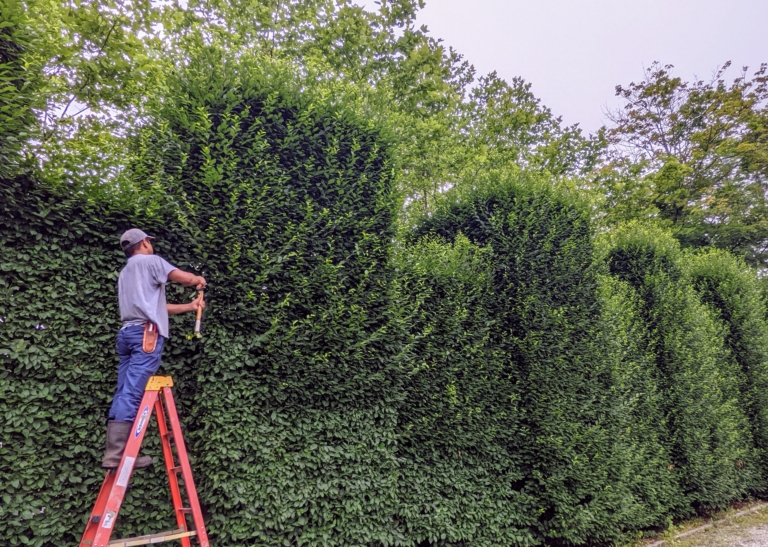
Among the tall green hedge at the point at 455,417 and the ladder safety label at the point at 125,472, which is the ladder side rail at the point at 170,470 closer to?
the ladder safety label at the point at 125,472

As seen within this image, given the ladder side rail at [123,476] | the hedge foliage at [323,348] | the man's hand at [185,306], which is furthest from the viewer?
the man's hand at [185,306]

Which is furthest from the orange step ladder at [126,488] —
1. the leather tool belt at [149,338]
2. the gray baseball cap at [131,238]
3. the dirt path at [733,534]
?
the dirt path at [733,534]

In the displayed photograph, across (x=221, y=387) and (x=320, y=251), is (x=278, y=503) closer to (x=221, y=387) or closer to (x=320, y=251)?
(x=221, y=387)

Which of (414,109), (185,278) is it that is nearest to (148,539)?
(185,278)

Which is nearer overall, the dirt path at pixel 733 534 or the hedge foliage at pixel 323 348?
the hedge foliage at pixel 323 348

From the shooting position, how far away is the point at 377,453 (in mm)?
4016

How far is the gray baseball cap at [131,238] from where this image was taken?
3.08 metres

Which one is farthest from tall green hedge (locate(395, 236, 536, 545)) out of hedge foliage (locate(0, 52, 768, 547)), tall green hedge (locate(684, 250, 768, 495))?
tall green hedge (locate(684, 250, 768, 495))

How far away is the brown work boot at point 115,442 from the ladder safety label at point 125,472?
0.06m

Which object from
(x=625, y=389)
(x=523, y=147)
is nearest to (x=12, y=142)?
(x=625, y=389)

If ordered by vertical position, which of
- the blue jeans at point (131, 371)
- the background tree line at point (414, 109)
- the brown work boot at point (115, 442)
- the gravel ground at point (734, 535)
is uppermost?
the background tree line at point (414, 109)

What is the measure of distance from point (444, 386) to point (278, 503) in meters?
2.18

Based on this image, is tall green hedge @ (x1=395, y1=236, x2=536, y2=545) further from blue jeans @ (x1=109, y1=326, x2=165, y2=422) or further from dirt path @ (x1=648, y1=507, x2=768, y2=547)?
dirt path @ (x1=648, y1=507, x2=768, y2=547)

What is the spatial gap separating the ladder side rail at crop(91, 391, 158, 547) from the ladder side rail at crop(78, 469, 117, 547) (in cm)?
5
